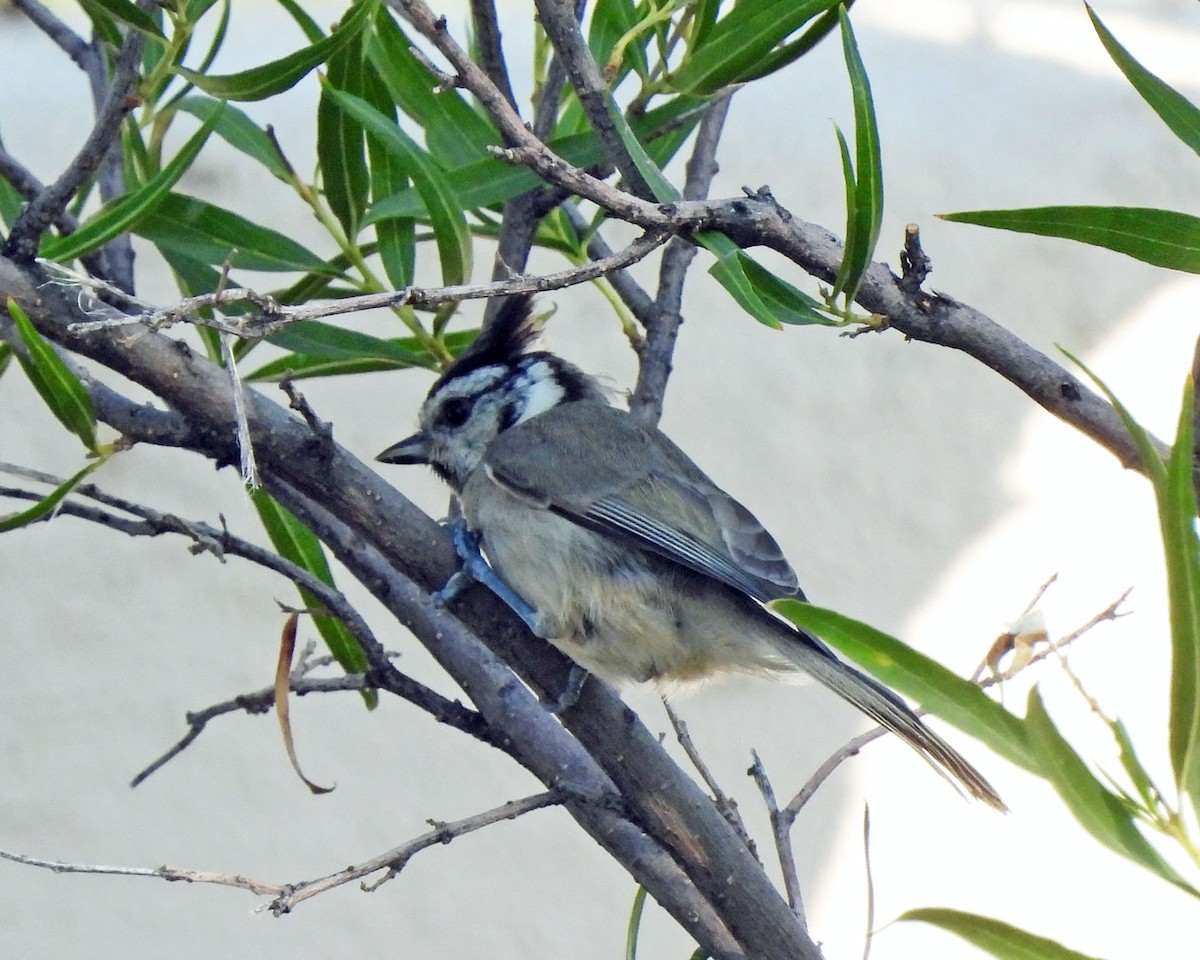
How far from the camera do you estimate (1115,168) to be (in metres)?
3.09

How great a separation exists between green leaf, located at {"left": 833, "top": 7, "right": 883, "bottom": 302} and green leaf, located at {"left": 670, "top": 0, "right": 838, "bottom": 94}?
0.56ft

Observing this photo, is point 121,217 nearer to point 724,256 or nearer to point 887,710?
point 724,256

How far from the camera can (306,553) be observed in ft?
4.59

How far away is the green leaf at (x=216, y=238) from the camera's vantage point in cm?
127

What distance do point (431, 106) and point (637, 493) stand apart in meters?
0.45

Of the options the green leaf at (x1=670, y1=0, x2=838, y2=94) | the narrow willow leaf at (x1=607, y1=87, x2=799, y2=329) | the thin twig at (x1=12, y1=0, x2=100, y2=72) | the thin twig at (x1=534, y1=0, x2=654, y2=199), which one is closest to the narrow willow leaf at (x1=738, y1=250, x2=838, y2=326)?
the narrow willow leaf at (x1=607, y1=87, x2=799, y2=329)

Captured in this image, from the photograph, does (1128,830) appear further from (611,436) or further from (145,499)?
(145,499)

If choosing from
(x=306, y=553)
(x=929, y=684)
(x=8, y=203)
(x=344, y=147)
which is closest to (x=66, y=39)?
(x=8, y=203)

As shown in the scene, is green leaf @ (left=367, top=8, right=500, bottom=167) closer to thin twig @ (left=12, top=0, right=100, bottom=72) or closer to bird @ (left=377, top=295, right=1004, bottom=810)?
bird @ (left=377, top=295, right=1004, bottom=810)

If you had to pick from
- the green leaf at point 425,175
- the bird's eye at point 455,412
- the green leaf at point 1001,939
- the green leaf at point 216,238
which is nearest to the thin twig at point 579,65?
the green leaf at point 425,175

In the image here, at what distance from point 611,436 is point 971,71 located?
6.35 ft

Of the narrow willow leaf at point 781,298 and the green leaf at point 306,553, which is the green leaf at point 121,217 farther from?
the narrow willow leaf at point 781,298

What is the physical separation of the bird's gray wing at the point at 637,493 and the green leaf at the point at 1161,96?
21.9 inches

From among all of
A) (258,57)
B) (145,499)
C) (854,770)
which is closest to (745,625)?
(854,770)
